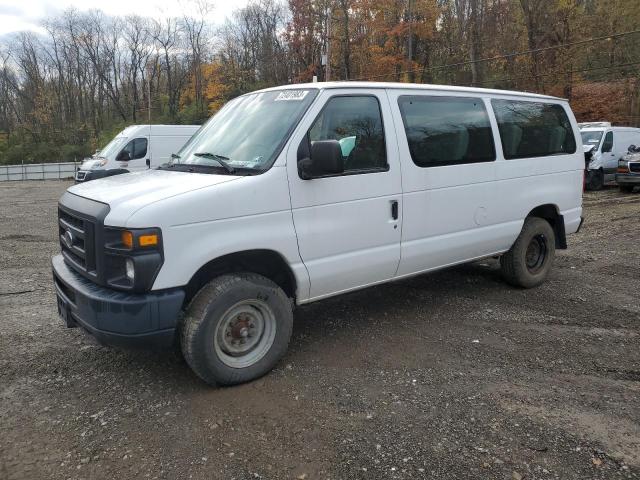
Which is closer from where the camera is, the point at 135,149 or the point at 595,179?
the point at 595,179

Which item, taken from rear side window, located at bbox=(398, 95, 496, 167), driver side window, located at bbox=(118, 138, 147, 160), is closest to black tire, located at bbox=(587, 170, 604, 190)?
rear side window, located at bbox=(398, 95, 496, 167)

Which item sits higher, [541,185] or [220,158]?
[220,158]

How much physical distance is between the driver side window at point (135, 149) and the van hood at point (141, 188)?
1403 cm

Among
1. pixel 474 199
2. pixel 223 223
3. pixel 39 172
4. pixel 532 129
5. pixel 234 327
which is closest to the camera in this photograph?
pixel 223 223

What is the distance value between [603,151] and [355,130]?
15540 millimetres

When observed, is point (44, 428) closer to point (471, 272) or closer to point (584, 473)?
point (584, 473)

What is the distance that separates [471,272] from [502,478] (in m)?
4.25

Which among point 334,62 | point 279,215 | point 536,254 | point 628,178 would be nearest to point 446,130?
point 279,215

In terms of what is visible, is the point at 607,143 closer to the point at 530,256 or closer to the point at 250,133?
the point at 530,256

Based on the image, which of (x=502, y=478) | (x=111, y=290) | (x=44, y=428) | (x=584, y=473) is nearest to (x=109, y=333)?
(x=111, y=290)

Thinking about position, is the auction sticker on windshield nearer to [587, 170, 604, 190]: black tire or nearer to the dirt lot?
the dirt lot

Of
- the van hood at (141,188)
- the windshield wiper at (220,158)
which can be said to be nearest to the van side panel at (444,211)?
the windshield wiper at (220,158)

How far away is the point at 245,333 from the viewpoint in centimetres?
394

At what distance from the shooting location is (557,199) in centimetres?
618
